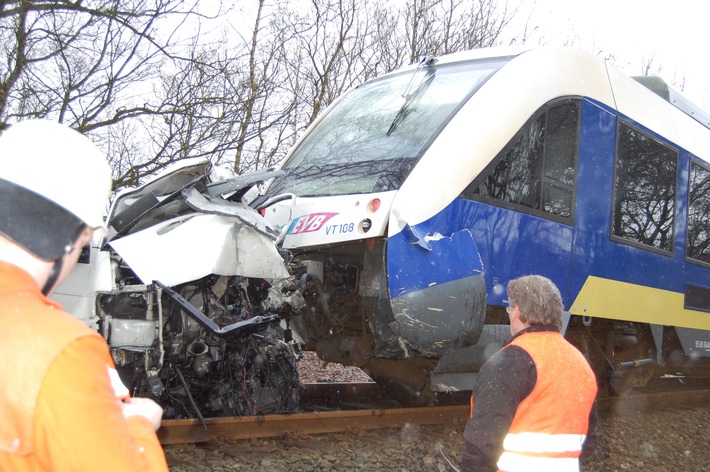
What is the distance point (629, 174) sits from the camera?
20.4 feet

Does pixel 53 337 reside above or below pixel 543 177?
below

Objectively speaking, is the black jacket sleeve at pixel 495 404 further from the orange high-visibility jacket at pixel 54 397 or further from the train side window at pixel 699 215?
the train side window at pixel 699 215

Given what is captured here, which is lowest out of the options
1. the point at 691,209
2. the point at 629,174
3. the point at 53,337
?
the point at 53,337

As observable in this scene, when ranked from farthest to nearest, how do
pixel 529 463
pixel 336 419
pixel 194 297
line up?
1. pixel 336 419
2. pixel 194 297
3. pixel 529 463

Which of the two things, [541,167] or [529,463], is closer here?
[529,463]

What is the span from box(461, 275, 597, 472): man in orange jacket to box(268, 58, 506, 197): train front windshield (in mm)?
2378

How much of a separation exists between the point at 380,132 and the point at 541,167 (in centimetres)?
130

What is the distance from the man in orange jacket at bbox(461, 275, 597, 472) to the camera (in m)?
2.39

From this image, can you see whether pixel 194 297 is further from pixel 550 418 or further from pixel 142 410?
pixel 142 410

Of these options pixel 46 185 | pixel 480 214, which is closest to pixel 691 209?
pixel 480 214

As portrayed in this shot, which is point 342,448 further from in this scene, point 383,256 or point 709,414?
point 709,414

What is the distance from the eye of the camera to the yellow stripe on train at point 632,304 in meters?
5.63

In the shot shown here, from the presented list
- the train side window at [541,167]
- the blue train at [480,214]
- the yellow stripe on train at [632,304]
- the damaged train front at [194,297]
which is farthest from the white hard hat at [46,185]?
the yellow stripe on train at [632,304]

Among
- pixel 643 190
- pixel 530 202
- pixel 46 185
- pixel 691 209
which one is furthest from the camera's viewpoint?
pixel 691 209
